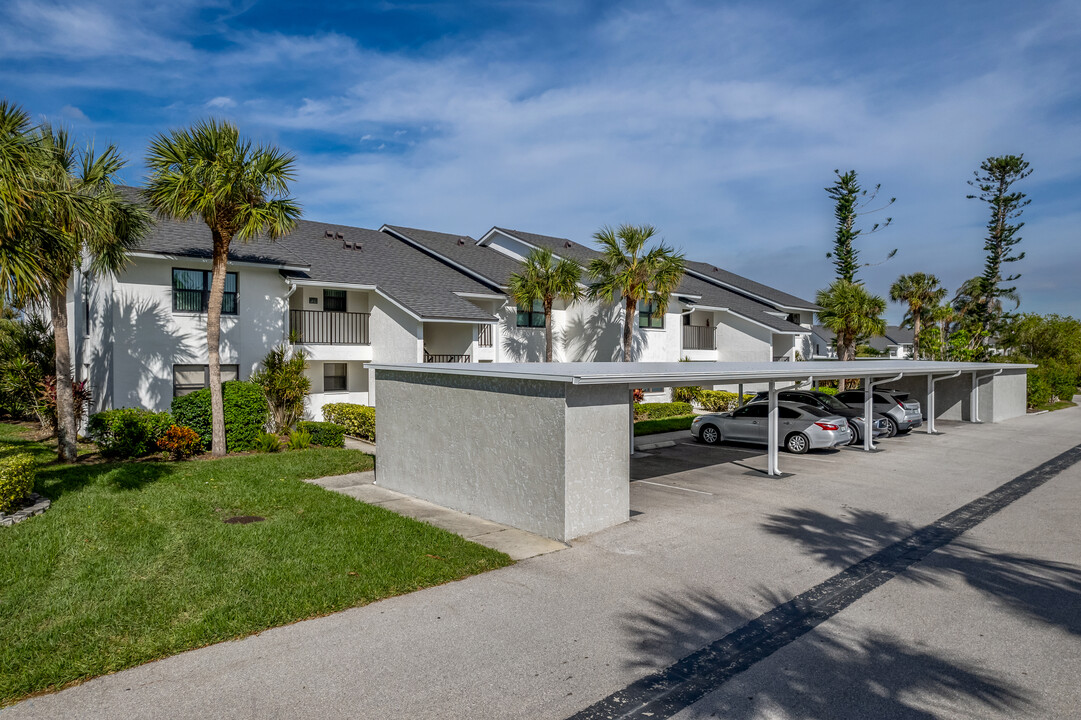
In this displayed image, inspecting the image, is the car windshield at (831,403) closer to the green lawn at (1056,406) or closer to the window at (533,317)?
→ the window at (533,317)

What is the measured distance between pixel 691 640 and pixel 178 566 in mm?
6242

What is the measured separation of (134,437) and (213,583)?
987 cm

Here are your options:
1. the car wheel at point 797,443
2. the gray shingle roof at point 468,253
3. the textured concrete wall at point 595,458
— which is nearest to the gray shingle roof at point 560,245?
the gray shingle roof at point 468,253

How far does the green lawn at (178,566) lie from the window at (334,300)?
33.2 feet

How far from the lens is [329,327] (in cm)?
2123

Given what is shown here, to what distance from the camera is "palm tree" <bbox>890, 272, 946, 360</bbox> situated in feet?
139

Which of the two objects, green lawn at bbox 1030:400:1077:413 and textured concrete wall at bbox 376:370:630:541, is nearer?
textured concrete wall at bbox 376:370:630:541

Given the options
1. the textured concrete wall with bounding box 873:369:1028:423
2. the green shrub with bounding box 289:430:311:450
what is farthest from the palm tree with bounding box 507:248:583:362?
the textured concrete wall with bounding box 873:369:1028:423

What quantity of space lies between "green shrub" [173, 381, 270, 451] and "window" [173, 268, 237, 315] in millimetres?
2858

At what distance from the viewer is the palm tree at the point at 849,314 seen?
31.6m

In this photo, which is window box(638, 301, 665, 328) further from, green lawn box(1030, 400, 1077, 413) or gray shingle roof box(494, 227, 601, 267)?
green lawn box(1030, 400, 1077, 413)

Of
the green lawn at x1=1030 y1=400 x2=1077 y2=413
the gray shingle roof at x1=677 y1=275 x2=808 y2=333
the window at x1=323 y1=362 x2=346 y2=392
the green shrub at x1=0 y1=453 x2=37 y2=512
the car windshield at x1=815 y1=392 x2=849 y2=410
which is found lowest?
the green lawn at x1=1030 y1=400 x2=1077 y2=413

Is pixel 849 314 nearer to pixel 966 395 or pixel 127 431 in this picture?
pixel 966 395

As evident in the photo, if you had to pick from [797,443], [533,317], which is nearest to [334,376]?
[533,317]
